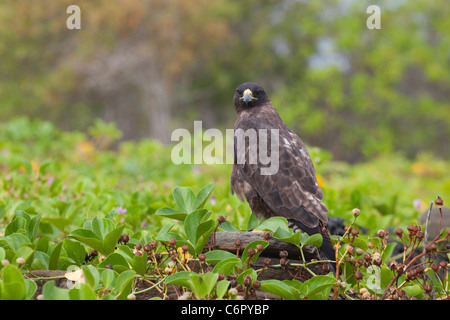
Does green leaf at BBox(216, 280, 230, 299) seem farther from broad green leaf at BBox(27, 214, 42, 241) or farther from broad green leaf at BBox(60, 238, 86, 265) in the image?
broad green leaf at BBox(27, 214, 42, 241)

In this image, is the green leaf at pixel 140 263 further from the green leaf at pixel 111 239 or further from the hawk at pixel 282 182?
the hawk at pixel 282 182

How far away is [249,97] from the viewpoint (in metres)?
3.96

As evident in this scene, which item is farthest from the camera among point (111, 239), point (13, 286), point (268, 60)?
point (268, 60)

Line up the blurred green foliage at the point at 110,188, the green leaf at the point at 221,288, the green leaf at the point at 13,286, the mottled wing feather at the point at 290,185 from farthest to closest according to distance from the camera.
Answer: the blurred green foliage at the point at 110,188, the mottled wing feather at the point at 290,185, the green leaf at the point at 221,288, the green leaf at the point at 13,286

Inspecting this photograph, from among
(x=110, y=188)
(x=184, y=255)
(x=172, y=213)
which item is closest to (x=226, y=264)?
(x=184, y=255)

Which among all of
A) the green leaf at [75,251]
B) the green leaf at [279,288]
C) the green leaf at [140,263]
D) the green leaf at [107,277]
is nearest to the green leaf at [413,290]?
the green leaf at [279,288]

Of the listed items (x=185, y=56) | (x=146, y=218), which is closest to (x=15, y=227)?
(x=146, y=218)

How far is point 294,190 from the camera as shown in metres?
3.19

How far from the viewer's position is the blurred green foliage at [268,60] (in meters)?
26.1

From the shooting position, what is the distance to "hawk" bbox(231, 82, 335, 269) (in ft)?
10.2

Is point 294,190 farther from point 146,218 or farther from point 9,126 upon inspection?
point 9,126

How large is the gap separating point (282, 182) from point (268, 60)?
1055 inches

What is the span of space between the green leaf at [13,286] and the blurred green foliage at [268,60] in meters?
23.0

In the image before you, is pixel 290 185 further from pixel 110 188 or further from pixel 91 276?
pixel 110 188
